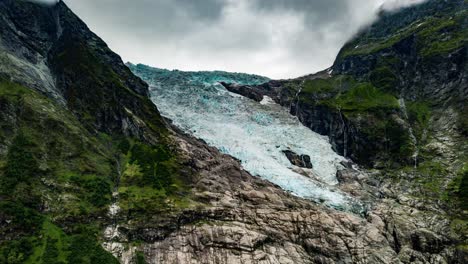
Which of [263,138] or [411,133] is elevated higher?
[411,133]

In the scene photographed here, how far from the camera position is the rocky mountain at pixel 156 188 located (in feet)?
283

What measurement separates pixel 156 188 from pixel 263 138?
6891 centimetres

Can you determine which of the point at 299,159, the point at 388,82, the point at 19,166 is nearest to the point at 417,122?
the point at 388,82

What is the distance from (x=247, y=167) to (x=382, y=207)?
1774 inches

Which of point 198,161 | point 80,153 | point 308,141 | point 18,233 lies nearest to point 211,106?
point 308,141

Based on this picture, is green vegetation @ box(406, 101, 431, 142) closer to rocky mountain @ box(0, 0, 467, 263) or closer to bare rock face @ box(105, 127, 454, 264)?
rocky mountain @ box(0, 0, 467, 263)

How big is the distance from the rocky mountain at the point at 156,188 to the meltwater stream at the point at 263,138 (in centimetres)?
620

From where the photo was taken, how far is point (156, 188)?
104 metres

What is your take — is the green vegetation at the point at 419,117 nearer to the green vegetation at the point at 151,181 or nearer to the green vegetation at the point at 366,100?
the green vegetation at the point at 366,100

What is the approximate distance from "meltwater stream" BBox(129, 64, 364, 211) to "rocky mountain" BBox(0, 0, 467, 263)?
6202 millimetres

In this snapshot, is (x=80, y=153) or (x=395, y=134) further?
(x=395, y=134)

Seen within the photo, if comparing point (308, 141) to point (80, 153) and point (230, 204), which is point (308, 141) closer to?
point (230, 204)

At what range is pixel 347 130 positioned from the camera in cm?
16700

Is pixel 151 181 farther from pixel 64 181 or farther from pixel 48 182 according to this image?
pixel 48 182
